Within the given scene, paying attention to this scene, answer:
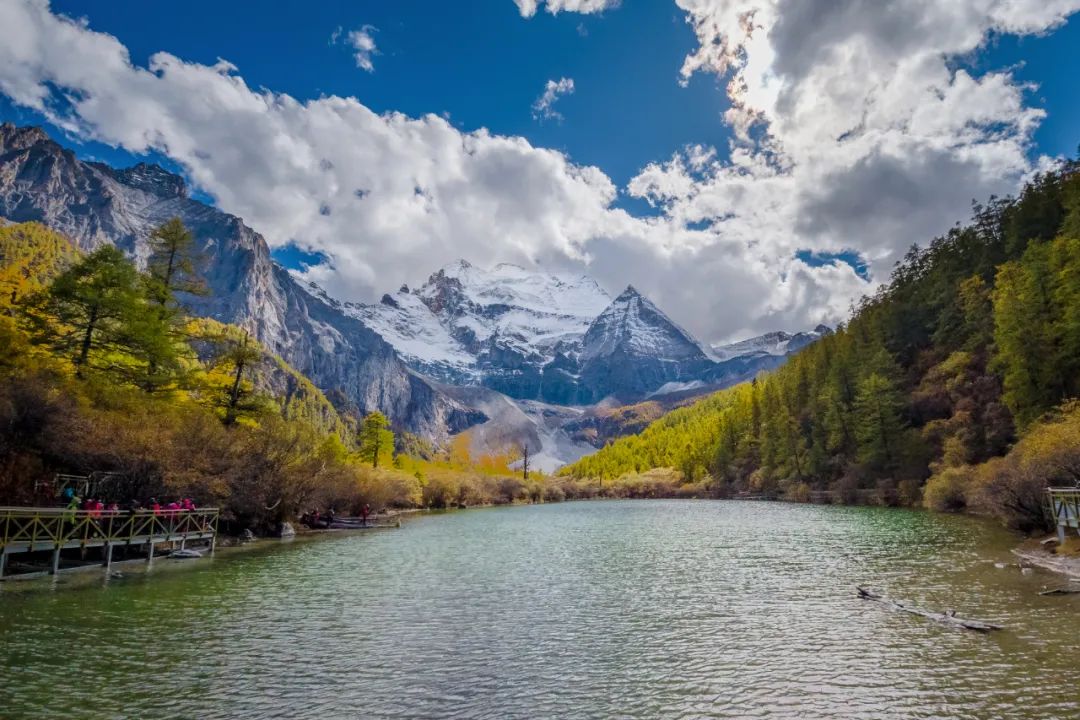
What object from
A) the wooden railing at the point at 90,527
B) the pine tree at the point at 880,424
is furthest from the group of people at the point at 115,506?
the pine tree at the point at 880,424

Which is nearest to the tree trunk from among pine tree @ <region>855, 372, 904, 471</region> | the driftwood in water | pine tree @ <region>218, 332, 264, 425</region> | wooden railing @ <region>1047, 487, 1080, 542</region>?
pine tree @ <region>218, 332, 264, 425</region>

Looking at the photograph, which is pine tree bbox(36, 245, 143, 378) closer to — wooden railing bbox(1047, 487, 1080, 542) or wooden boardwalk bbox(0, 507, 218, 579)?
wooden boardwalk bbox(0, 507, 218, 579)

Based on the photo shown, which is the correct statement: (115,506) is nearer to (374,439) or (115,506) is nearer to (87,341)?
(87,341)

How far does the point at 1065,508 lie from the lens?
29828 millimetres

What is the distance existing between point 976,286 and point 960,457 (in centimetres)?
2957

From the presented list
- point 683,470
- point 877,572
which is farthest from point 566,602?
point 683,470

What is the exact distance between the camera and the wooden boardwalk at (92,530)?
2684 cm

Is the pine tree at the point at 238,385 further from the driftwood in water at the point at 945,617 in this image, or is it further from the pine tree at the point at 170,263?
the driftwood in water at the point at 945,617

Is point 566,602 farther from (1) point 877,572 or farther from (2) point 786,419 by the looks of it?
(2) point 786,419

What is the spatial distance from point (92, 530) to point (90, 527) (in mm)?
490

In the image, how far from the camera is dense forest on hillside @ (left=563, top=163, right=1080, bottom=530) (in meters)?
49.8

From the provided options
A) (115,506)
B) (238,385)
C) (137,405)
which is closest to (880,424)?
(238,385)

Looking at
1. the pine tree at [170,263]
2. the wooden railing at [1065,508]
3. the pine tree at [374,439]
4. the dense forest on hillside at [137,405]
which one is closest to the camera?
the wooden railing at [1065,508]

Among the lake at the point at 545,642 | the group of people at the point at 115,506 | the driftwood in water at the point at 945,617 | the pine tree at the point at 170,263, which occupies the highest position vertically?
the pine tree at the point at 170,263
